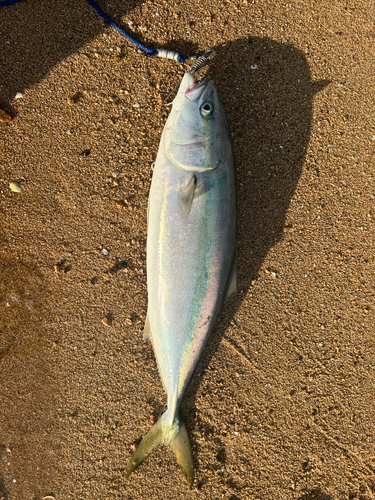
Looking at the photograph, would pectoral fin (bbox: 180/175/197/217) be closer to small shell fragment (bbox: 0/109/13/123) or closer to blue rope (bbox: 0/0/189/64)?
blue rope (bbox: 0/0/189/64)

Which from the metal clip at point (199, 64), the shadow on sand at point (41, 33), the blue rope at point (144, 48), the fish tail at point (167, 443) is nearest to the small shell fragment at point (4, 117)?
the shadow on sand at point (41, 33)

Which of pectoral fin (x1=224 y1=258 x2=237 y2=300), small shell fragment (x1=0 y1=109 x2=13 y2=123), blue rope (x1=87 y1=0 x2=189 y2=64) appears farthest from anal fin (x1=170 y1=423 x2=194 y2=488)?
blue rope (x1=87 y1=0 x2=189 y2=64)

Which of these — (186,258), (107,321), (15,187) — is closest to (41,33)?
(15,187)

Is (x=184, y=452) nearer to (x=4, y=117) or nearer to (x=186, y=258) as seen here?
(x=186, y=258)

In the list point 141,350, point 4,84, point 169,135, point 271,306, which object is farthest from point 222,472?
point 4,84

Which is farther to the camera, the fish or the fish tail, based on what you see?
the fish tail

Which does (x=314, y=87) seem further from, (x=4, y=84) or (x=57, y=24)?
(x=4, y=84)

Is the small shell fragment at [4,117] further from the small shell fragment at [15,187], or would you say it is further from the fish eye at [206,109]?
the fish eye at [206,109]
